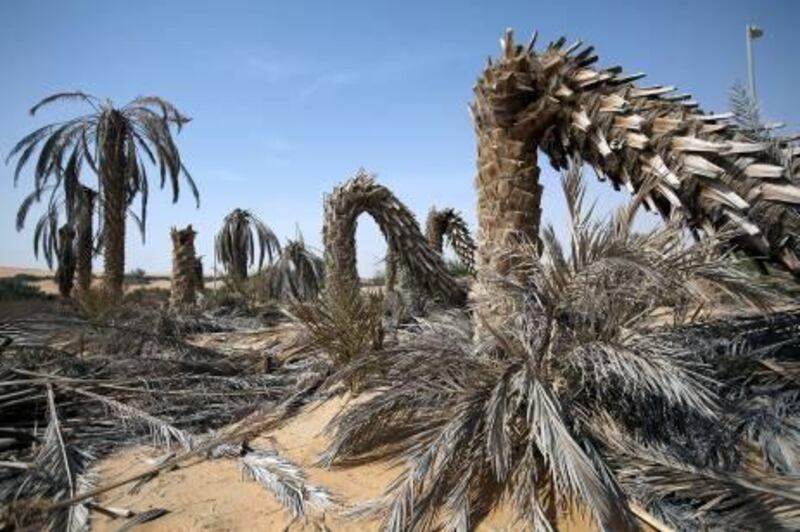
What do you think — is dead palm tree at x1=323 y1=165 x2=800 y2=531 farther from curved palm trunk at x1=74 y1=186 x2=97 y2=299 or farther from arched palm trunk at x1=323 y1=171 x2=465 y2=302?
curved palm trunk at x1=74 y1=186 x2=97 y2=299

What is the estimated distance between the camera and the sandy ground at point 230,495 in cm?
219

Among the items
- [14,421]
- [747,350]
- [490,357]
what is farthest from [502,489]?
[14,421]

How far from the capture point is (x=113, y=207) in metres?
11.4

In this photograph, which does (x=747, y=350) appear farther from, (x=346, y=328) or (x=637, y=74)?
(x=346, y=328)

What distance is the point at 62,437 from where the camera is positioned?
2.79 meters

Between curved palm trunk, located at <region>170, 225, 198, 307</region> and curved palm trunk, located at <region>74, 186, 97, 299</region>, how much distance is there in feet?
15.5

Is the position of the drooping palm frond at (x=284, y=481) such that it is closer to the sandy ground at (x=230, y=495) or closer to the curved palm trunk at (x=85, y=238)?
the sandy ground at (x=230, y=495)

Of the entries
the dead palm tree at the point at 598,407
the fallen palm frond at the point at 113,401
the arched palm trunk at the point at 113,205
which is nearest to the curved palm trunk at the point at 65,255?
the arched palm trunk at the point at 113,205

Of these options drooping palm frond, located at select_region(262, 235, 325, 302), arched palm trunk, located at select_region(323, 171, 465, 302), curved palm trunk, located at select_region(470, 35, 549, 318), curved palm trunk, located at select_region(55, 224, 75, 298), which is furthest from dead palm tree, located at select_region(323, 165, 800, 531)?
curved palm trunk, located at select_region(55, 224, 75, 298)

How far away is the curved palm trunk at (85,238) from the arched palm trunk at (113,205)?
333cm

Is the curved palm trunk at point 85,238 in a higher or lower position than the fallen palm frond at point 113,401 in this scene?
higher

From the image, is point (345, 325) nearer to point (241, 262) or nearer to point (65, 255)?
point (241, 262)

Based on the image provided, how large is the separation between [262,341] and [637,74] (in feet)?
13.4

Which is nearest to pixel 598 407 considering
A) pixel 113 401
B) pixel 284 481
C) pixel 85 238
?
pixel 284 481
